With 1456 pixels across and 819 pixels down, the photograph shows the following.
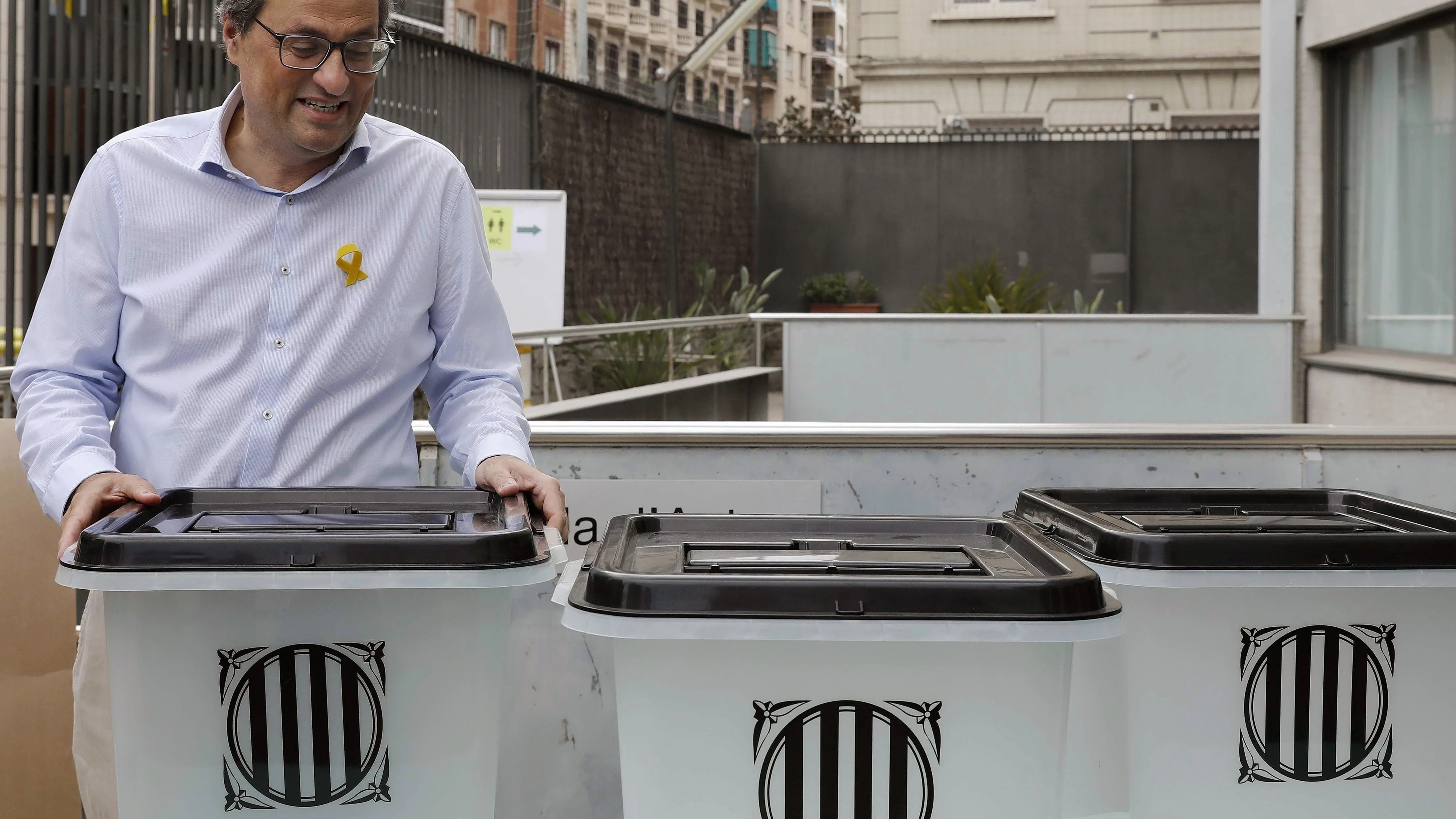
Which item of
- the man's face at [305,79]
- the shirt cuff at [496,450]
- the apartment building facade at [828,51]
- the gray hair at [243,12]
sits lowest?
the shirt cuff at [496,450]

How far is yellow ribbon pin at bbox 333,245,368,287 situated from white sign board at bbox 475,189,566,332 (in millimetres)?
6248

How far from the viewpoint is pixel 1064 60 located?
19172 millimetres

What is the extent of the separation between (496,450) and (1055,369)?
6015mm

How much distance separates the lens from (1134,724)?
1.71 meters

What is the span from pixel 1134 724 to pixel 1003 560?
1.02 feet

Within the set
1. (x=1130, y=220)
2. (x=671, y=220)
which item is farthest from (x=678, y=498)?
(x=1130, y=220)

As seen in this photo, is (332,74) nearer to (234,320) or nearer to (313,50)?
(313,50)

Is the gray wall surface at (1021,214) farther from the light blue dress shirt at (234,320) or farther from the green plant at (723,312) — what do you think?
the light blue dress shirt at (234,320)

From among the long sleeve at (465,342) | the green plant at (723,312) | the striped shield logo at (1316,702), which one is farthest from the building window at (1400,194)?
the long sleeve at (465,342)

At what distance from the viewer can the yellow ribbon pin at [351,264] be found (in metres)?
1.82

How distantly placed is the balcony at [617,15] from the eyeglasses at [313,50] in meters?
41.1

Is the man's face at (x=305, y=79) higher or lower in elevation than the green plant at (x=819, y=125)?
lower

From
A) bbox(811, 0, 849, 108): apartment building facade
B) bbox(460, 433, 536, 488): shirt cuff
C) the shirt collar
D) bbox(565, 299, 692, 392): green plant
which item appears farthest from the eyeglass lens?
bbox(811, 0, 849, 108): apartment building facade

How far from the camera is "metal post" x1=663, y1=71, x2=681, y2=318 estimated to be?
14.1m
